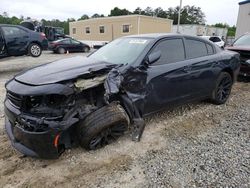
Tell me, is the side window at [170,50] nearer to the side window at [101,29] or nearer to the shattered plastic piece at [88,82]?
the shattered plastic piece at [88,82]

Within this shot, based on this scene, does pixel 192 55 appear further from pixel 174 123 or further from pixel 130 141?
pixel 130 141

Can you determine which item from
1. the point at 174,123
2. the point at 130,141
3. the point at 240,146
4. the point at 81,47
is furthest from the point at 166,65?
the point at 81,47

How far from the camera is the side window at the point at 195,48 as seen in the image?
4.15 metres

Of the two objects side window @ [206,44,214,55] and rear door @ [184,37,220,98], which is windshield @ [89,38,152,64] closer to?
rear door @ [184,37,220,98]

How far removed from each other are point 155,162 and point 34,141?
1469mm

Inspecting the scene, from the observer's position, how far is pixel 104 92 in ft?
10.0

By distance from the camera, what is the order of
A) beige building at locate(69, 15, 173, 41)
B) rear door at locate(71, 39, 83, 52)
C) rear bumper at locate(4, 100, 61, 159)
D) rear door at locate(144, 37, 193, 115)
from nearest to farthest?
rear bumper at locate(4, 100, 61, 159) → rear door at locate(144, 37, 193, 115) → rear door at locate(71, 39, 83, 52) → beige building at locate(69, 15, 173, 41)

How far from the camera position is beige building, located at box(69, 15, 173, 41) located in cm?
2687

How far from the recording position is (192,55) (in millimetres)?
4184

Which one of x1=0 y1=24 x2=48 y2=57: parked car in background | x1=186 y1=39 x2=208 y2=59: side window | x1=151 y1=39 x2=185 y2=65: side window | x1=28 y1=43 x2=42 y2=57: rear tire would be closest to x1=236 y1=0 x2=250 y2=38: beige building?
x1=0 y1=24 x2=48 y2=57: parked car in background

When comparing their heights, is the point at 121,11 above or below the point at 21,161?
above

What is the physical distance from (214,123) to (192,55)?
4.17ft

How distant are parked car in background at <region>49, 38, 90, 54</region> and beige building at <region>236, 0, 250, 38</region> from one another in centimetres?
1469

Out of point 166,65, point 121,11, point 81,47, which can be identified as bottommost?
point 81,47
